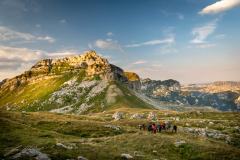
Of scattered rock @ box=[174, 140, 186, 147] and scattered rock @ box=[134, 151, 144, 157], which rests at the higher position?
scattered rock @ box=[174, 140, 186, 147]

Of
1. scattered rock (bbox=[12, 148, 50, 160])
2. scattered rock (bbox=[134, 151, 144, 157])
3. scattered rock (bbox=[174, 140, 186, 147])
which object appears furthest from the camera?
scattered rock (bbox=[174, 140, 186, 147])

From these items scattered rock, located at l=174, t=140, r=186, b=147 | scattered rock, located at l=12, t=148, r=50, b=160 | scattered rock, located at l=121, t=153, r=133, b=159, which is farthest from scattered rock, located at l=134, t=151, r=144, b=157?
scattered rock, located at l=12, t=148, r=50, b=160

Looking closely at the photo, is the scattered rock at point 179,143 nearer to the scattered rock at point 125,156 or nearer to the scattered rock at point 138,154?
the scattered rock at point 138,154

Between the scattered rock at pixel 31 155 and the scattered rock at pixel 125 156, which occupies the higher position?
the scattered rock at pixel 31 155

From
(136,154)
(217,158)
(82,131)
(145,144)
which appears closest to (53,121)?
(82,131)

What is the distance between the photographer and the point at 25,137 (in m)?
58.6

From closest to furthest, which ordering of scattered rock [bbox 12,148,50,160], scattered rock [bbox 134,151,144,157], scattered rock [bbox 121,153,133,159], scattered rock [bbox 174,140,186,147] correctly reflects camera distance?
scattered rock [bbox 12,148,50,160] → scattered rock [bbox 121,153,133,159] → scattered rock [bbox 134,151,144,157] → scattered rock [bbox 174,140,186,147]

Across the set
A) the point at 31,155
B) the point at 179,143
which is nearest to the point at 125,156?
the point at 31,155

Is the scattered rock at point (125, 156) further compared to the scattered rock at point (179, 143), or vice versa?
the scattered rock at point (179, 143)

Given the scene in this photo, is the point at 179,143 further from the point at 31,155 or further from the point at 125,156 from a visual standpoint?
the point at 31,155

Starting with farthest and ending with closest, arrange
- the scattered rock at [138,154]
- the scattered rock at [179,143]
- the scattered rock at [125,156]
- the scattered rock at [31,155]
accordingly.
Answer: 1. the scattered rock at [179,143]
2. the scattered rock at [138,154]
3. the scattered rock at [125,156]
4. the scattered rock at [31,155]

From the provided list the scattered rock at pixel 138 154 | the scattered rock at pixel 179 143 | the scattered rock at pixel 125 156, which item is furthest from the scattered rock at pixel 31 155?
the scattered rock at pixel 179 143

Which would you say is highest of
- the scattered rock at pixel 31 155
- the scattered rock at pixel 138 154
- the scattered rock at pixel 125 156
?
the scattered rock at pixel 31 155

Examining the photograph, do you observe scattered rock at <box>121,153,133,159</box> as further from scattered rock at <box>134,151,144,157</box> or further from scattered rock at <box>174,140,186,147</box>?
scattered rock at <box>174,140,186,147</box>
